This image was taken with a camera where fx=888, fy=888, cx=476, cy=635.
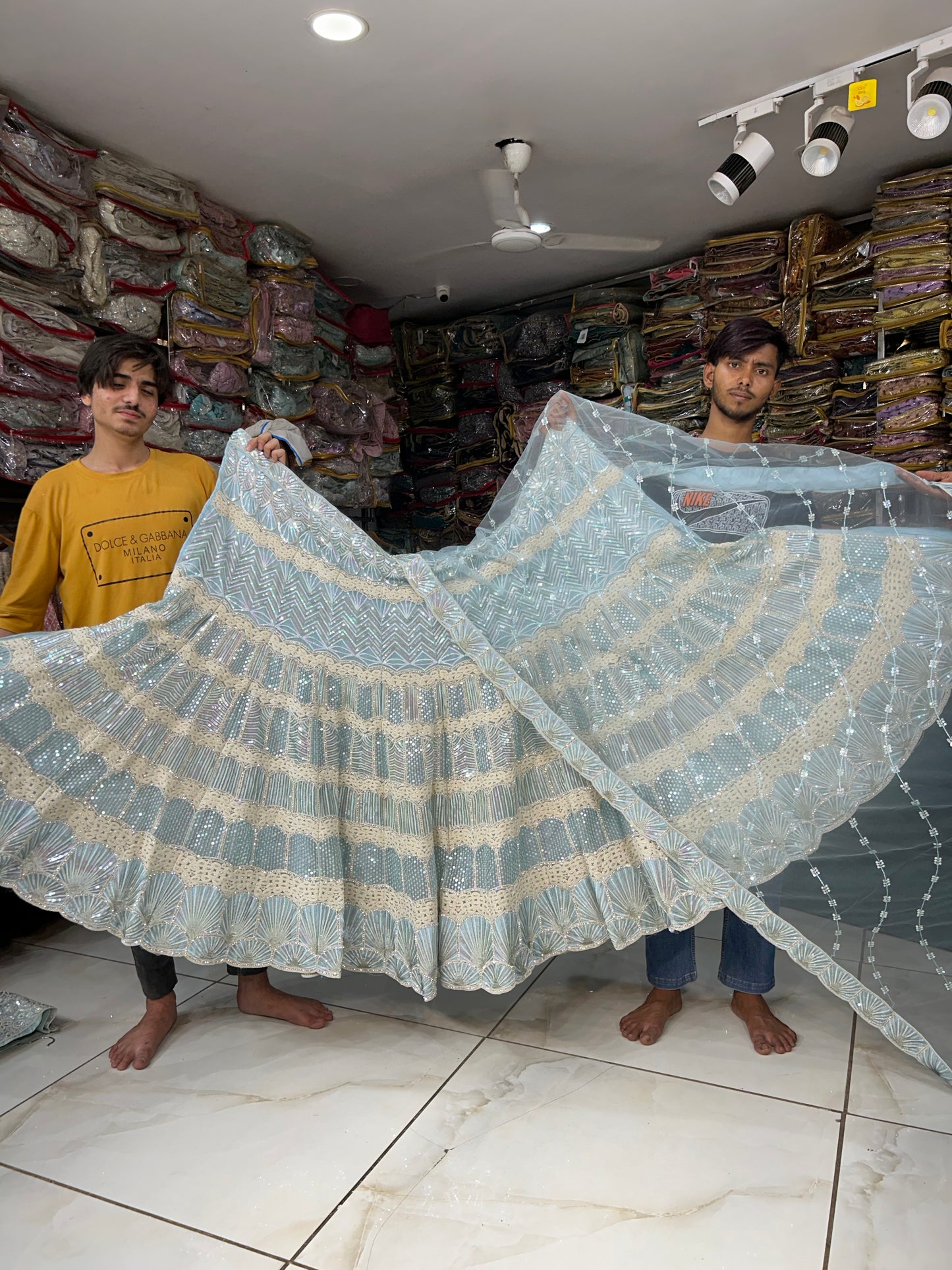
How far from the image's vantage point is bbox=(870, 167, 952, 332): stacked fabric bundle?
338cm

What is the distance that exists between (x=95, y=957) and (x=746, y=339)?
2.30m

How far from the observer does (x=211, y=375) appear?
3490 mm

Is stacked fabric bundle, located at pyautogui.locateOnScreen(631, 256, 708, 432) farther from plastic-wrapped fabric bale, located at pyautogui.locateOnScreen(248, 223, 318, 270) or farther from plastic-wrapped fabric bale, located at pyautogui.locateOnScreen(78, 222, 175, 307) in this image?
plastic-wrapped fabric bale, located at pyautogui.locateOnScreen(78, 222, 175, 307)

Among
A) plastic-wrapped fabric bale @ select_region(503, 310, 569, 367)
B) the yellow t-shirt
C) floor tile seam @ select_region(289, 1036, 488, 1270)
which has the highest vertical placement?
plastic-wrapped fabric bale @ select_region(503, 310, 569, 367)

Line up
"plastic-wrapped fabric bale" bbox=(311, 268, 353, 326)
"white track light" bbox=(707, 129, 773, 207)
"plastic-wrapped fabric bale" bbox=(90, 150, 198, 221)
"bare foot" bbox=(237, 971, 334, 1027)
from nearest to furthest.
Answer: "bare foot" bbox=(237, 971, 334, 1027) < "white track light" bbox=(707, 129, 773, 207) < "plastic-wrapped fabric bale" bbox=(90, 150, 198, 221) < "plastic-wrapped fabric bale" bbox=(311, 268, 353, 326)

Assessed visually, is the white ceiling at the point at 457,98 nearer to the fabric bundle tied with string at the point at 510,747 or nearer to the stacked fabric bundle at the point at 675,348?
the stacked fabric bundle at the point at 675,348

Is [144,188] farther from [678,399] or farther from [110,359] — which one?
[678,399]

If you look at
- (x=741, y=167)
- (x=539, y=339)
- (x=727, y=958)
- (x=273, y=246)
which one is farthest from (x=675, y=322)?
(x=727, y=958)

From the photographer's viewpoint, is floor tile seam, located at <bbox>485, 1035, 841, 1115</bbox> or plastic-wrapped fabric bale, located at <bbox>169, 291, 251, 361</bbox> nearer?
floor tile seam, located at <bbox>485, 1035, 841, 1115</bbox>

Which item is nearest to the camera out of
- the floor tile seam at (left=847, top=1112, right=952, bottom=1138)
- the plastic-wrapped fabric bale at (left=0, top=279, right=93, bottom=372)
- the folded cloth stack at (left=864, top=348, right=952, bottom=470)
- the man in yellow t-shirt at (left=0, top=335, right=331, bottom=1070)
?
the floor tile seam at (left=847, top=1112, right=952, bottom=1138)

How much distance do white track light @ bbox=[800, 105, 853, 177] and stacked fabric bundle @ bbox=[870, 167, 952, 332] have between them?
75 centimetres

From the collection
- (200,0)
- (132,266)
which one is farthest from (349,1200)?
(132,266)

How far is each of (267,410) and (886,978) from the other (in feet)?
10.3

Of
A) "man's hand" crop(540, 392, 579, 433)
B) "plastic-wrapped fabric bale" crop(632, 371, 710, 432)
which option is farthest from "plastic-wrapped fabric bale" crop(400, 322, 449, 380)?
"man's hand" crop(540, 392, 579, 433)
